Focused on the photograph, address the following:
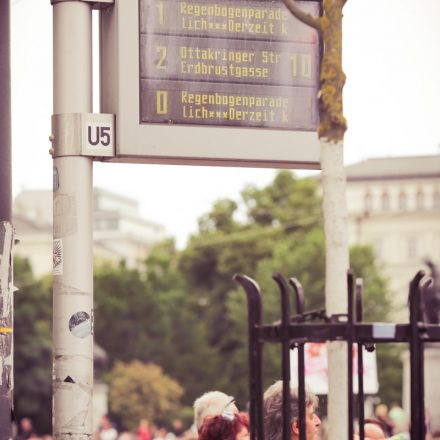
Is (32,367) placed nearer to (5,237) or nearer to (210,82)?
(210,82)

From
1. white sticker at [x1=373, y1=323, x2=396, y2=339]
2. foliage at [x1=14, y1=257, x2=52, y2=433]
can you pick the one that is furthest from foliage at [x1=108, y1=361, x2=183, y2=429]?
white sticker at [x1=373, y1=323, x2=396, y2=339]

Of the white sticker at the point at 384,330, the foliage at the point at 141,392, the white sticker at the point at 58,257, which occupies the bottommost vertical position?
the foliage at the point at 141,392

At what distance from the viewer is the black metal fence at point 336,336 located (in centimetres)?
517

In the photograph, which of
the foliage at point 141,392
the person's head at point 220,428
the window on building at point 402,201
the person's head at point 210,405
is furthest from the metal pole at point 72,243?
the window on building at point 402,201

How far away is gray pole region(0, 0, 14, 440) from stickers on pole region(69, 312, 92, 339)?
0.33 m

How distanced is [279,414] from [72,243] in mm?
1753

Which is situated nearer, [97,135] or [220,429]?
[220,429]

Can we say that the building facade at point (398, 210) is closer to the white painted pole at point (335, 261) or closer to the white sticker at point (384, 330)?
the white painted pole at point (335, 261)

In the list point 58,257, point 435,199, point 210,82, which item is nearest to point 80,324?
point 58,257

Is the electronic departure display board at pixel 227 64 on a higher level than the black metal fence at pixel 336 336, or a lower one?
higher

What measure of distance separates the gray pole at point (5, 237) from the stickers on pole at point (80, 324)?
33 centimetres

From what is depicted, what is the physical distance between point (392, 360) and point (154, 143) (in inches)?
2651

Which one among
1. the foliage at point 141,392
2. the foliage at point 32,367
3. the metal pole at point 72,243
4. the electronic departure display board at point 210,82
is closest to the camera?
the metal pole at point 72,243

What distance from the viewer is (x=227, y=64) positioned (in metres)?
7.93
